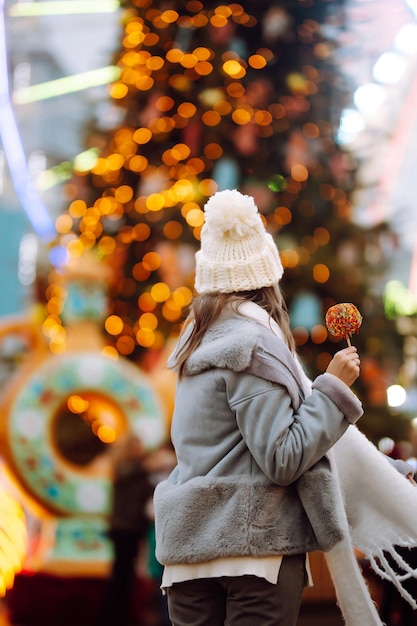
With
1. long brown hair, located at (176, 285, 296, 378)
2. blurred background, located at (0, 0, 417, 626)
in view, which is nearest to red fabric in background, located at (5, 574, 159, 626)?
blurred background, located at (0, 0, 417, 626)

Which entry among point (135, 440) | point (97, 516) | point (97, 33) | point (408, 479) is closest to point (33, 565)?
point (97, 516)

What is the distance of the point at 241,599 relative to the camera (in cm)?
206

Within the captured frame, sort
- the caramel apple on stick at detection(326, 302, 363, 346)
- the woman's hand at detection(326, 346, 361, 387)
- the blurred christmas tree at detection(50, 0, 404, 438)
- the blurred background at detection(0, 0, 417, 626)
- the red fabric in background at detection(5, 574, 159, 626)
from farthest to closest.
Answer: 1. the blurred christmas tree at detection(50, 0, 404, 438)
2. the blurred background at detection(0, 0, 417, 626)
3. the red fabric in background at detection(5, 574, 159, 626)
4. the caramel apple on stick at detection(326, 302, 363, 346)
5. the woman's hand at detection(326, 346, 361, 387)

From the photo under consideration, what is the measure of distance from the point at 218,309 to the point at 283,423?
36 cm

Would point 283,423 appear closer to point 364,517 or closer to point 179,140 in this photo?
point 364,517

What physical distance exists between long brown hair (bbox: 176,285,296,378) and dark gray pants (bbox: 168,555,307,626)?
506 mm

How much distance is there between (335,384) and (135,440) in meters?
3.99

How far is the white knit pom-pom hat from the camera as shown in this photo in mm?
2258

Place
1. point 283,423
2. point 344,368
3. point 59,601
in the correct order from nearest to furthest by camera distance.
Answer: point 283,423, point 344,368, point 59,601

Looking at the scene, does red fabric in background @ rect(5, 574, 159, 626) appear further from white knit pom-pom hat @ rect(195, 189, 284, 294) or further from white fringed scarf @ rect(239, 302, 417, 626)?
white knit pom-pom hat @ rect(195, 189, 284, 294)

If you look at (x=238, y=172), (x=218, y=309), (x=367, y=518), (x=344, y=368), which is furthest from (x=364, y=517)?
(x=238, y=172)

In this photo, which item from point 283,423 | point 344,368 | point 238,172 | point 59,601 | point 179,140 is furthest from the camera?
point 179,140

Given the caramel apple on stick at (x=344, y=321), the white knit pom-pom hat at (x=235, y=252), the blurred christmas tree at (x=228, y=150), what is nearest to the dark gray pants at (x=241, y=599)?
the caramel apple on stick at (x=344, y=321)

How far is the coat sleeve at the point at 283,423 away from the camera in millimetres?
2025
